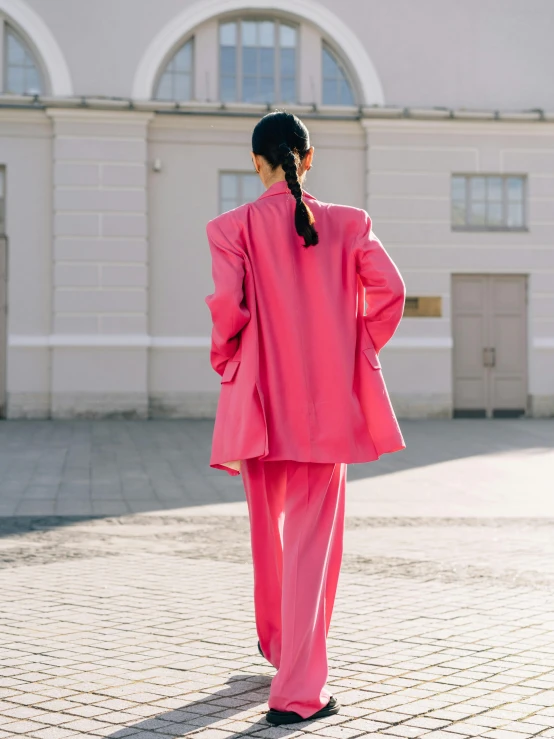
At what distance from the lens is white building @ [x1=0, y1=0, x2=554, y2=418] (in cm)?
1812

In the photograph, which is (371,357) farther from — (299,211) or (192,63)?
(192,63)

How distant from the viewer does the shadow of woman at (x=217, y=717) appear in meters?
3.27

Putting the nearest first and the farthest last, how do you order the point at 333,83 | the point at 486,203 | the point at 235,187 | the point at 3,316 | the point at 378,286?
1. the point at 378,286
2. the point at 3,316
3. the point at 235,187
4. the point at 333,83
5. the point at 486,203

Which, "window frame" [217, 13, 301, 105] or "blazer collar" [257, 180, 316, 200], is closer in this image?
"blazer collar" [257, 180, 316, 200]

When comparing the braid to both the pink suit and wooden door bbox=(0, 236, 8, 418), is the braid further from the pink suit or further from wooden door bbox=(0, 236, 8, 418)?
wooden door bbox=(0, 236, 8, 418)

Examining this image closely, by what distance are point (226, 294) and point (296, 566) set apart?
89 centimetres

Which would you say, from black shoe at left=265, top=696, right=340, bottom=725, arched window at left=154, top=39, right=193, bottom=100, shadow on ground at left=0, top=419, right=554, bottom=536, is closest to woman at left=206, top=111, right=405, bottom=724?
black shoe at left=265, top=696, right=340, bottom=725

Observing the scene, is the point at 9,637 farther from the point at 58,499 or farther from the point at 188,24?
the point at 188,24

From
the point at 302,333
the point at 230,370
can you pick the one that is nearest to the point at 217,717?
the point at 230,370

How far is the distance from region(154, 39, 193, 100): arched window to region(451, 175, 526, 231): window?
486 centimetres

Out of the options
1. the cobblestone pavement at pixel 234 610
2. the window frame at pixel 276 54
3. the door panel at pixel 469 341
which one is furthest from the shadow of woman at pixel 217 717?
the window frame at pixel 276 54

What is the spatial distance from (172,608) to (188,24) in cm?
1510

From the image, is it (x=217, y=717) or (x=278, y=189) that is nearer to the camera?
(x=217, y=717)

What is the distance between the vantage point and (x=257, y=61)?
18891mm
